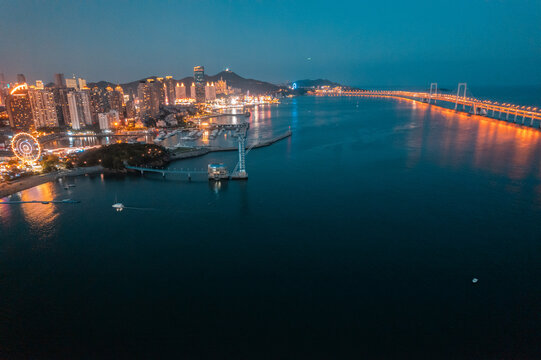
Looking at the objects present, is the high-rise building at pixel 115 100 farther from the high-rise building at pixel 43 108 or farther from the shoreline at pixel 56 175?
the shoreline at pixel 56 175

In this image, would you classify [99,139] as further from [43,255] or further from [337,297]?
[337,297]

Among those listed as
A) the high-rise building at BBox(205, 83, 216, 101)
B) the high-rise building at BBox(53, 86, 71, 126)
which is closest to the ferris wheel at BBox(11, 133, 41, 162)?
the high-rise building at BBox(53, 86, 71, 126)

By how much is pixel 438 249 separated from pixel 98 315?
653 cm

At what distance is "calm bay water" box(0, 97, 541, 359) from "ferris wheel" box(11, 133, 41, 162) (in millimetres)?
2424

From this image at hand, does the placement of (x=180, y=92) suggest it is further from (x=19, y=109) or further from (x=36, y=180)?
(x=36, y=180)

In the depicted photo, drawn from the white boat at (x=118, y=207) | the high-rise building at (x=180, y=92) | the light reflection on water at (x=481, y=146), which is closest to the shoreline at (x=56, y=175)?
the white boat at (x=118, y=207)

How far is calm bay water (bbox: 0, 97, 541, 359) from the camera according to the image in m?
4.57

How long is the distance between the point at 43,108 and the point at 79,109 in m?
3.21

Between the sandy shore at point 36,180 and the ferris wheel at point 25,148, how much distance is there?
1548mm

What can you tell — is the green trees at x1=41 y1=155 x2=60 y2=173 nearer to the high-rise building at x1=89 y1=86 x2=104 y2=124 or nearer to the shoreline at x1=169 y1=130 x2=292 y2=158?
the shoreline at x1=169 y1=130 x2=292 y2=158

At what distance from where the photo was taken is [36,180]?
448 inches

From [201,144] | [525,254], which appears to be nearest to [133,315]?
[525,254]

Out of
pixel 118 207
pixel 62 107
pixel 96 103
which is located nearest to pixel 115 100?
pixel 96 103

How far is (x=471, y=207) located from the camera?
28.0 feet
